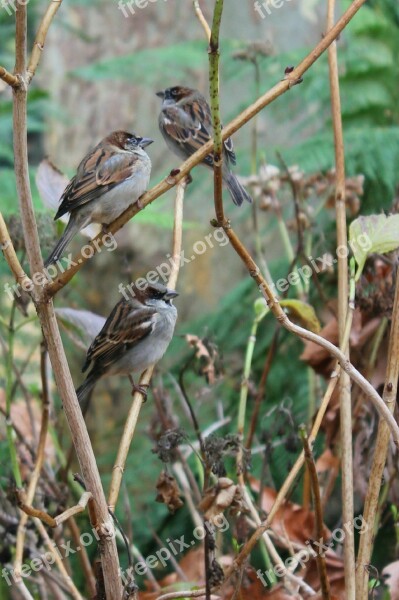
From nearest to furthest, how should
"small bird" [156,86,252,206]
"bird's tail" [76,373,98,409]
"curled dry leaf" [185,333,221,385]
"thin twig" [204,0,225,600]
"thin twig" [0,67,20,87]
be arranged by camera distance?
1. "thin twig" [204,0,225,600]
2. "thin twig" [0,67,20,87]
3. "curled dry leaf" [185,333,221,385]
4. "bird's tail" [76,373,98,409]
5. "small bird" [156,86,252,206]

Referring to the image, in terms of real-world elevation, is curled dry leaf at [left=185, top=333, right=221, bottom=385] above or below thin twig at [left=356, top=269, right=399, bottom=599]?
above

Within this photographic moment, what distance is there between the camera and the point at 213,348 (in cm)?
237

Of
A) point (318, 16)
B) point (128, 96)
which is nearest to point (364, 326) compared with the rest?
point (318, 16)

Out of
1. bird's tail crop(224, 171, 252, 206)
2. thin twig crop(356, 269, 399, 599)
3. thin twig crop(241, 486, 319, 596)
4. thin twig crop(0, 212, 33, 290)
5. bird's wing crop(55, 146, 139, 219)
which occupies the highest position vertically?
bird's wing crop(55, 146, 139, 219)

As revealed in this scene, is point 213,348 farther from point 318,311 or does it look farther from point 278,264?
point 278,264

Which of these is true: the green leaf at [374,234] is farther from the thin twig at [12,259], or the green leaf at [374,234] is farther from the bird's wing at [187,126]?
the bird's wing at [187,126]

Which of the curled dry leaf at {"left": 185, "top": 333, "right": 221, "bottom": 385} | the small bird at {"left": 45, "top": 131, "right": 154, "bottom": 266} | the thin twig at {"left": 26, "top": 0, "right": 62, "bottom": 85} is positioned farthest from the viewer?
the small bird at {"left": 45, "top": 131, "right": 154, "bottom": 266}

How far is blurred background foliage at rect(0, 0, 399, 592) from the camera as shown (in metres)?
3.81

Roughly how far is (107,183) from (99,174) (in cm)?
5

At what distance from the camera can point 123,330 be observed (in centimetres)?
289

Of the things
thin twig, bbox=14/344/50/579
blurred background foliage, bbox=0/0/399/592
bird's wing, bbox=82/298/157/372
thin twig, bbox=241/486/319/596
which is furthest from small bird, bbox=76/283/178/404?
thin twig, bbox=241/486/319/596

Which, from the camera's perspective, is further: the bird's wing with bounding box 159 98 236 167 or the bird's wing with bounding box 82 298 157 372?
the bird's wing with bounding box 159 98 236 167

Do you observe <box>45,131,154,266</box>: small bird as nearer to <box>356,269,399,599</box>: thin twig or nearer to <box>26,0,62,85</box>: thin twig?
<box>26,0,62,85</box>: thin twig

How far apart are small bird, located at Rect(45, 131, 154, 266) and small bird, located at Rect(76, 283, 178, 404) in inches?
11.1
